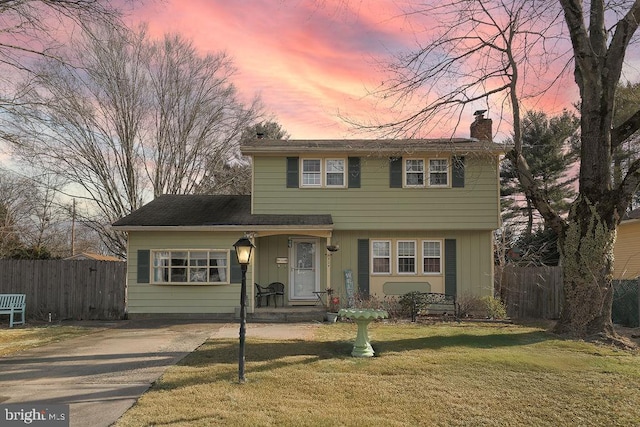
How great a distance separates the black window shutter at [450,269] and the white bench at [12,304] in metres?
13.1

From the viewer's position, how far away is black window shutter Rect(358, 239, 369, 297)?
15773 millimetres

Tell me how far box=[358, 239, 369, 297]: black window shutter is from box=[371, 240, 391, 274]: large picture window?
21 centimetres

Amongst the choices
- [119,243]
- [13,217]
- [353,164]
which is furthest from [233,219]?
[13,217]

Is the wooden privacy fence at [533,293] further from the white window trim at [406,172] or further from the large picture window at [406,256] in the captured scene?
the white window trim at [406,172]

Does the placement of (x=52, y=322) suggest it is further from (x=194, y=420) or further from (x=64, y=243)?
(x=64, y=243)

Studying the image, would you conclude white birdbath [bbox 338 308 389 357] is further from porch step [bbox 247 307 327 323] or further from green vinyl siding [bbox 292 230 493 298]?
green vinyl siding [bbox 292 230 493 298]

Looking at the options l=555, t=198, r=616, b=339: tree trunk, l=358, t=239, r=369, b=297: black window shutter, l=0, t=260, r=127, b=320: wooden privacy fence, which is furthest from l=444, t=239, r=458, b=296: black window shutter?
l=0, t=260, r=127, b=320: wooden privacy fence

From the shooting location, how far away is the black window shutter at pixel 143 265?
14992 mm

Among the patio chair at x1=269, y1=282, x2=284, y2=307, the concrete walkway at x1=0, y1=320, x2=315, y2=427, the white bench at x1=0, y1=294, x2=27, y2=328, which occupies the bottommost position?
the concrete walkway at x1=0, y1=320, x2=315, y2=427

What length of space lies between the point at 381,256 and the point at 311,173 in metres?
3.62

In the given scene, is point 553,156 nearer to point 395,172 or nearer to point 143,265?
point 395,172

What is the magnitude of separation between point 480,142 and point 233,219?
336 inches

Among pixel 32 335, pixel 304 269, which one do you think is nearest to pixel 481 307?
pixel 304 269

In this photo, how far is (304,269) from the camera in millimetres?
16141
